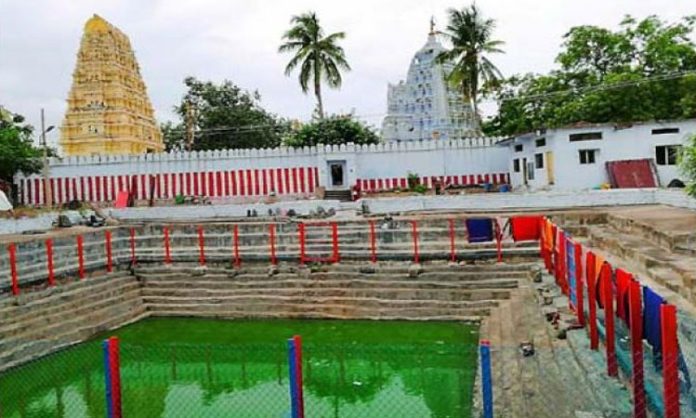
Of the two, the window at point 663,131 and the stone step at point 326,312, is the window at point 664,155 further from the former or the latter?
the stone step at point 326,312

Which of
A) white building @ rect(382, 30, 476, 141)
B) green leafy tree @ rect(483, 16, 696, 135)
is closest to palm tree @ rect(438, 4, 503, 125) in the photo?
green leafy tree @ rect(483, 16, 696, 135)

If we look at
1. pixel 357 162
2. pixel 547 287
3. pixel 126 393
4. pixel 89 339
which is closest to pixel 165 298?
pixel 89 339

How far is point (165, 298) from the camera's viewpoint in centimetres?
1456

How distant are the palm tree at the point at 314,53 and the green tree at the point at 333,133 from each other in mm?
965

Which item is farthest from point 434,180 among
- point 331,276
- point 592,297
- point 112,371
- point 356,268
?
point 112,371

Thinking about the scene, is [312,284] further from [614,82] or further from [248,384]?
[614,82]

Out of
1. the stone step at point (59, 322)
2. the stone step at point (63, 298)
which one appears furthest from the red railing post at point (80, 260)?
the stone step at point (59, 322)

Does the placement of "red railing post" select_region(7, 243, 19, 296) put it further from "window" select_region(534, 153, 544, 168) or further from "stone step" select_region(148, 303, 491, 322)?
"window" select_region(534, 153, 544, 168)

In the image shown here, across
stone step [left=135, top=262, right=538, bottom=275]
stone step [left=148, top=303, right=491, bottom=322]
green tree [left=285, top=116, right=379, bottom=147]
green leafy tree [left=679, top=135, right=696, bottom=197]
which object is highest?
green tree [left=285, top=116, right=379, bottom=147]

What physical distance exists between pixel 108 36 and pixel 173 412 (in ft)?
96.9

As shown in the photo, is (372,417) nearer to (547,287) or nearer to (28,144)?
(547,287)

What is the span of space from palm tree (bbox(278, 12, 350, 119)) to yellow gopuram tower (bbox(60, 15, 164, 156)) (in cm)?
853

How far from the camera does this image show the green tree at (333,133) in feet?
99.0

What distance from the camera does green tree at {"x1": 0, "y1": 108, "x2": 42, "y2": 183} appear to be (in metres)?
26.0
